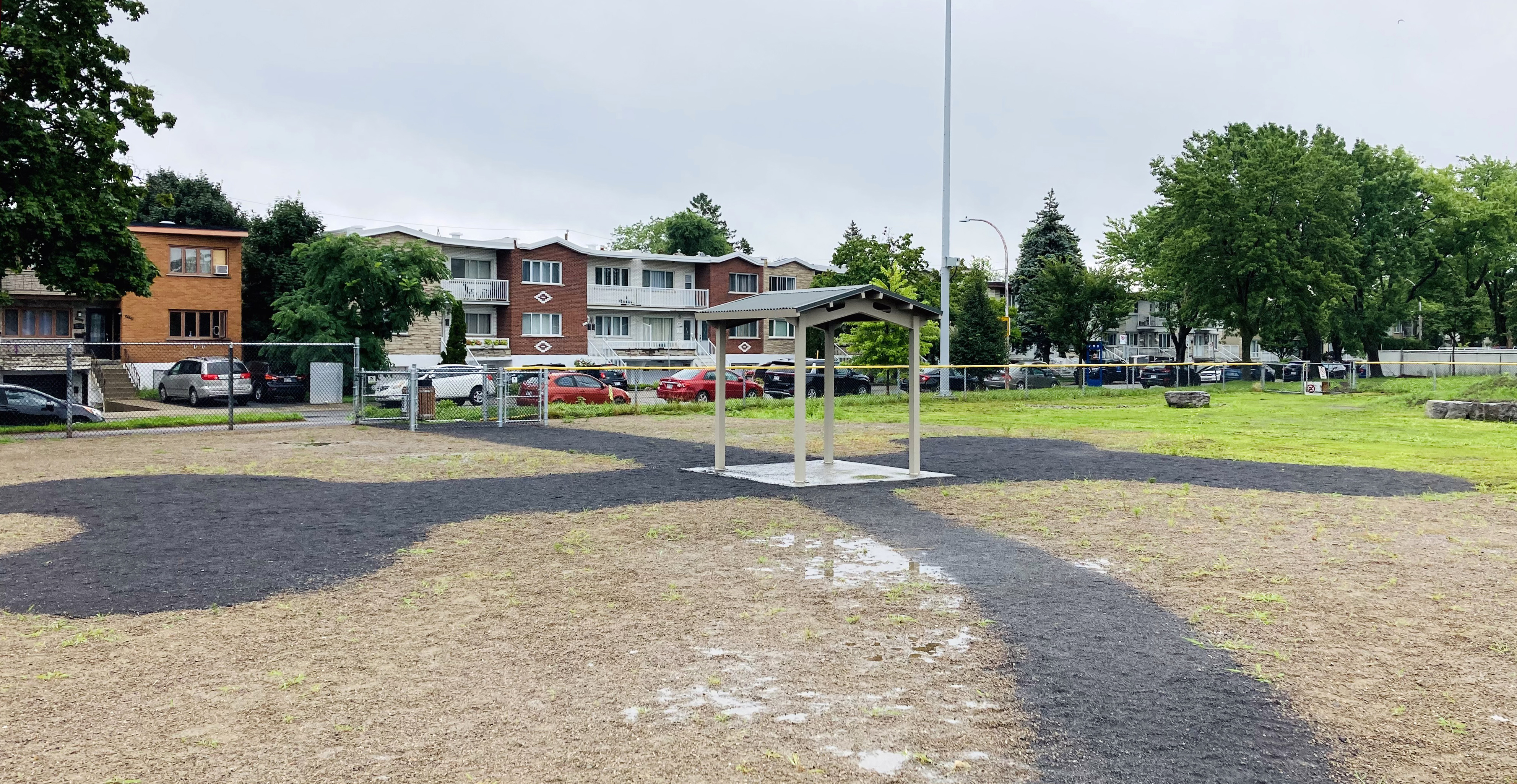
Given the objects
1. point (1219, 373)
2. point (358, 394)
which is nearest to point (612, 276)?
point (1219, 373)

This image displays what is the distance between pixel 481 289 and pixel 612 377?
Answer: 2017 centimetres

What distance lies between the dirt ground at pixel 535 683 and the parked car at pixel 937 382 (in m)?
34.4

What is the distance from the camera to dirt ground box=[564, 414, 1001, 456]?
2059 centimetres

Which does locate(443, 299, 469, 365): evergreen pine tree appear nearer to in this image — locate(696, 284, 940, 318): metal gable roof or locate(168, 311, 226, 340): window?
locate(168, 311, 226, 340): window

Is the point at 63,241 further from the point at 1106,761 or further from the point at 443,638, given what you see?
the point at 1106,761

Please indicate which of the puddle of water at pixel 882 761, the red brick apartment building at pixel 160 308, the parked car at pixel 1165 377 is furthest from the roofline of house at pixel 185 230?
the puddle of water at pixel 882 761

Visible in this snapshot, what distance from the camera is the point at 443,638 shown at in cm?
676

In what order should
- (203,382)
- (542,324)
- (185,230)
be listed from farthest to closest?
(542,324), (185,230), (203,382)

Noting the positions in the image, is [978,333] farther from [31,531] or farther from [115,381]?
[31,531]

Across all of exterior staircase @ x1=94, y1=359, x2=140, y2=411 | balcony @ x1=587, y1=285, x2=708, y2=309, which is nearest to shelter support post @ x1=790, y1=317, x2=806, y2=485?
exterior staircase @ x1=94, y1=359, x2=140, y2=411

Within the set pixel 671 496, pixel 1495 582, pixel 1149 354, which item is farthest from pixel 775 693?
pixel 1149 354

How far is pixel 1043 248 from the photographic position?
7694 cm

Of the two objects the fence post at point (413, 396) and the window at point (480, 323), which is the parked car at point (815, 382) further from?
the window at point (480, 323)

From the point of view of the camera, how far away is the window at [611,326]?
2562 inches
